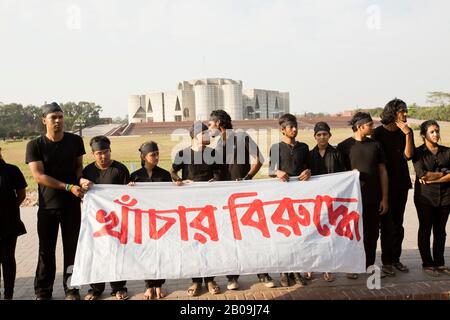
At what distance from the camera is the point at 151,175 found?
402 centimetres

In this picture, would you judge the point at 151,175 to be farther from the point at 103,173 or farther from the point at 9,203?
the point at 9,203

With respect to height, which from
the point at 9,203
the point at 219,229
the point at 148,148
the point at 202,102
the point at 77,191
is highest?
the point at 202,102

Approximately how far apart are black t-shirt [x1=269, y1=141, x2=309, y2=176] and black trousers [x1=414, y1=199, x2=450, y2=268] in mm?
1356

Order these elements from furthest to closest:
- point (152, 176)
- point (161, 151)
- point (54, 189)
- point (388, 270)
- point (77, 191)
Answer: point (161, 151) → point (388, 270) → point (152, 176) → point (54, 189) → point (77, 191)

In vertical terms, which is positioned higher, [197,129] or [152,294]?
[197,129]

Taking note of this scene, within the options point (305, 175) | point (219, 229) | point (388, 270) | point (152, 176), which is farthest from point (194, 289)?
point (388, 270)

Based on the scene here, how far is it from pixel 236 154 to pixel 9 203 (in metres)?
2.22

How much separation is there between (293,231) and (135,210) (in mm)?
1519

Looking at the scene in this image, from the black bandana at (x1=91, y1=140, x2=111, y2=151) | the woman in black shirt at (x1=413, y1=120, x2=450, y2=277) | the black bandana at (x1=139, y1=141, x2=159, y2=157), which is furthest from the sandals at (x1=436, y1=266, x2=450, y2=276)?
the black bandana at (x1=91, y1=140, x2=111, y2=151)

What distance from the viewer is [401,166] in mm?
4312

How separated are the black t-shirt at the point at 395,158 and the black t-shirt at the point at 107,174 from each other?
2.73 meters

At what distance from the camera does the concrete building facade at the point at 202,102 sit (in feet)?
261

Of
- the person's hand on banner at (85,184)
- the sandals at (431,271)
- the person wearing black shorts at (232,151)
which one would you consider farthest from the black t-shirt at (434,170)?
the person's hand on banner at (85,184)
